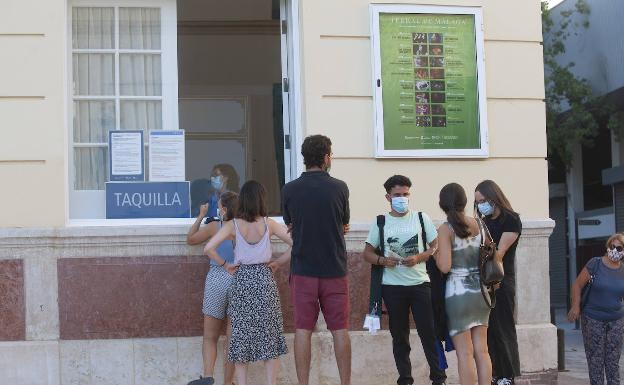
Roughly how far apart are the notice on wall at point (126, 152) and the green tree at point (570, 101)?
15.1 meters

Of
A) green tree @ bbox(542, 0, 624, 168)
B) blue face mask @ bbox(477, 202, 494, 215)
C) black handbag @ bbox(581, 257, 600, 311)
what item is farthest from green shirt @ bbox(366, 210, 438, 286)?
green tree @ bbox(542, 0, 624, 168)

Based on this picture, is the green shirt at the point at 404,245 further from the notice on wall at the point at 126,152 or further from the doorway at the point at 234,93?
the notice on wall at the point at 126,152

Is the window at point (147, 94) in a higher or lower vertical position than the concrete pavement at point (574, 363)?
higher

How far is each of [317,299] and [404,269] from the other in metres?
0.72

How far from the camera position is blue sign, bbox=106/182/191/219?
8.86m

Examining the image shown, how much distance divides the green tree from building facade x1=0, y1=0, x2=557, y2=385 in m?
13.5

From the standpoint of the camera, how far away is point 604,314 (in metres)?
9.29

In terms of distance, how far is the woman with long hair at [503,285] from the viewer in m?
7.99

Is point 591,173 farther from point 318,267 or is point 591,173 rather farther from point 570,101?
point 318,267

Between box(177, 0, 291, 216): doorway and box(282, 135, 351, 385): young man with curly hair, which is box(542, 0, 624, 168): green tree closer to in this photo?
box(177, 0, 291, 216): doorway

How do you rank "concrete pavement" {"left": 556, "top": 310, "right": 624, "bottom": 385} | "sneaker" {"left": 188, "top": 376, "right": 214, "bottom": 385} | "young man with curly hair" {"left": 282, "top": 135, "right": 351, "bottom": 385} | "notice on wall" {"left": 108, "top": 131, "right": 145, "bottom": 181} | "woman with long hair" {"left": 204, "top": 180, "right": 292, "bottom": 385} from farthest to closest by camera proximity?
"concrete pavement" {"left": 556, "top": 310, "right": 624, "bottom": 385}
"notice on wall" {"left": 108, "top": 131, "right": 145, "bottom": 181}
"sneaker" {"left": 188, "top": 376, "right": 214, "bottom": 385}
"woman with long hair" {"left": 204, "top": 180, "right": 292, "bottom": 385}
"young man with curly hair" {"left": 282, "top": 135, "right": 351, "bottom": 385}

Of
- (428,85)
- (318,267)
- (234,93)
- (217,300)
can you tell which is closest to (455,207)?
(318,267)

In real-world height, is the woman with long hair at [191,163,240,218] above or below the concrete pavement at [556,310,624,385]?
above

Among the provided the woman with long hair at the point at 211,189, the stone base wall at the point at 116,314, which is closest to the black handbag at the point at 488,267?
the stone base wall at the point at 116,314
